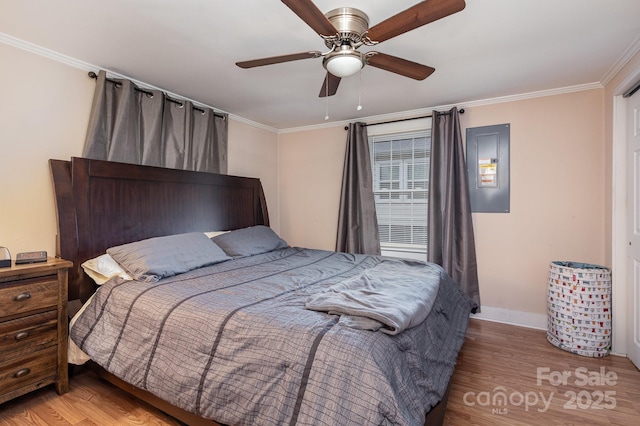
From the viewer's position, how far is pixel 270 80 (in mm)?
2779

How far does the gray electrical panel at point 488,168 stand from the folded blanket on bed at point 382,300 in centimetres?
147

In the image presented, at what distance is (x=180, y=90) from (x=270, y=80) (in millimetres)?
973

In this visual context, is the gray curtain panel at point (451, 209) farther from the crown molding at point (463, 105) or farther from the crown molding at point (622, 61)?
the crown molding at point (622, 61)

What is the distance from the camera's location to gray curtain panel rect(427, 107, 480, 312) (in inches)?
130

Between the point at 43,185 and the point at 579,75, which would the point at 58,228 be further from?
the point at 579,75

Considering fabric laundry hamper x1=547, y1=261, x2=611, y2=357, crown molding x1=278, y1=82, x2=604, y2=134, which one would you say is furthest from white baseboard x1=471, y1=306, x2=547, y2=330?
crown molding x1=278, y1=82, x2=604, y2=134

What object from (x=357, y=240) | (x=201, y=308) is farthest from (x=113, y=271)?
(x=357, y=240)

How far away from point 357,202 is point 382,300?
240 cm

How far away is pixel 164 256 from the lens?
237 centimetres

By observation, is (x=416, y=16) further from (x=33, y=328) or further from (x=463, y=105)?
(x=33, y=328)

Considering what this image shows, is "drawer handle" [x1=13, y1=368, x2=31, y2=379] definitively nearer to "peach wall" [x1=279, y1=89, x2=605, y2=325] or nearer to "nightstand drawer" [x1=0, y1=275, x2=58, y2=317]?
"nightstand drawer" [x1=0, y1=275, x2=58, y2=317]

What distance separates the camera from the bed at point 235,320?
1219 mm

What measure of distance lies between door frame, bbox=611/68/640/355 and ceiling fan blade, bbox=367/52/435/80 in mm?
1886

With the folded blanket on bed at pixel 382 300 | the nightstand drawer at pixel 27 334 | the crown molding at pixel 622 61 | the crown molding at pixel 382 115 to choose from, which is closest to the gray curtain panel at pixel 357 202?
the crown molding at pixel 382 115
